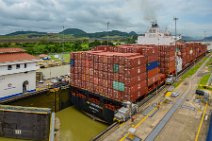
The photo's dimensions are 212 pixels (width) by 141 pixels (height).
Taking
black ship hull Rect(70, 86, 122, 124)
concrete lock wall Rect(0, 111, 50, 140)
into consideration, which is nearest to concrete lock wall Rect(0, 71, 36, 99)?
concrete lock wall Rect(0, 111, 50, 140)

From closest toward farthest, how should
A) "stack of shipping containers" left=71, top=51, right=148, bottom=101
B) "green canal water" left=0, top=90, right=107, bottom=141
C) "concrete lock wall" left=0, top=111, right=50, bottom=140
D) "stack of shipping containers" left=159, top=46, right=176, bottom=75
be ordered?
"concrete lock wall" left=0, top=111, right=50, bottom=140 → "stack of shipping containers" left=71, top=51, right=148, bottom=101 → "green canal water" left=0, top=90, right=107, bottom=141 → "stack of shipping containers" left=159, top=46, right=176, bottom=75

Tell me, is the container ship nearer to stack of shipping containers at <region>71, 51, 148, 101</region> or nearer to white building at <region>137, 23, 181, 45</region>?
stack of shipping containers at <region>71, 51, 148, 101</region>

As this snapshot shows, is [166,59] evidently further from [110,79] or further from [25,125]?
[25,125]

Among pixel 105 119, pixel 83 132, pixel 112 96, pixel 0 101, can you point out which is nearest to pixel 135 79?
pixel 112 96

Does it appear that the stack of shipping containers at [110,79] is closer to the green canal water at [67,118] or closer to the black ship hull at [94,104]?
the black ship hull at [94,104]

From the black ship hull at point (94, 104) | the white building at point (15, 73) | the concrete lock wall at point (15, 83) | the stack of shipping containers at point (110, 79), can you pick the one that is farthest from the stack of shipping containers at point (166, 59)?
the concrete lock wall at point (15, 83)

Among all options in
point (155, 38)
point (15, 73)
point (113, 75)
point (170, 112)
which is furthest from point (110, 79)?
point (155, 38)
